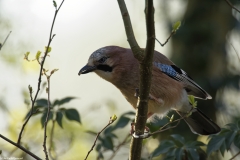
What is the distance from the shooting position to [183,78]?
5414 mm

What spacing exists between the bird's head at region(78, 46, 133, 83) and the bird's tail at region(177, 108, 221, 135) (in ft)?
3.28

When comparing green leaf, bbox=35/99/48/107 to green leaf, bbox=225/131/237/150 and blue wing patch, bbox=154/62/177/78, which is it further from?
green leaf, bbox=225/131/237/150

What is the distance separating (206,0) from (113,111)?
2.10 meters

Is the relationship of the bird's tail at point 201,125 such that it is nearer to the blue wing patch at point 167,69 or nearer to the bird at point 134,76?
the bird at point 134,76

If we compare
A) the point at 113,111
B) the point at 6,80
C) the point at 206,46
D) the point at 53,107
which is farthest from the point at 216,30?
the point at 53,107

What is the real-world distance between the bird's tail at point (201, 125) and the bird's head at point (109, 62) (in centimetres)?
100

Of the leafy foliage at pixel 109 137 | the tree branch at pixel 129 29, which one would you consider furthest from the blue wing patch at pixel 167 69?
the tree branch at pixel 129 29

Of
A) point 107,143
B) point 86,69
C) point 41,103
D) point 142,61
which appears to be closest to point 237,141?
point 142,61

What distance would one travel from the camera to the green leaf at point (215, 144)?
3941mm

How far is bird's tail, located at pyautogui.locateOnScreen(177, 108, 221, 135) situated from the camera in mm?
5531

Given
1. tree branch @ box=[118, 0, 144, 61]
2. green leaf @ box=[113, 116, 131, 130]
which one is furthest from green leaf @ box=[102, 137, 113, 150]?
tree branch @ box=[118, 0, 144, 61]

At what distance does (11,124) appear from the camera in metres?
5.91

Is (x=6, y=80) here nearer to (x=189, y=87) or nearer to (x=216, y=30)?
(x=189, y=87)

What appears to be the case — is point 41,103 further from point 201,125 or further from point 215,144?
point 201,125
